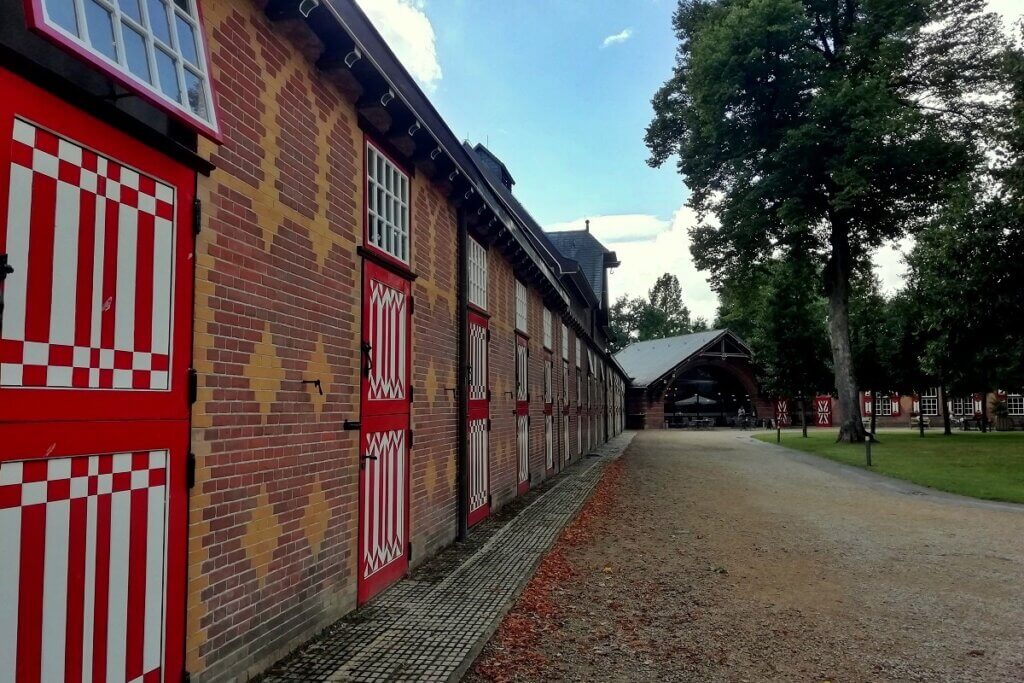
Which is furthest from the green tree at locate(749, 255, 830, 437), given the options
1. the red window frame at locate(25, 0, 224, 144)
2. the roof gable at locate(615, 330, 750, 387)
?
the red window frame at locate(25, 0, 224, 144)

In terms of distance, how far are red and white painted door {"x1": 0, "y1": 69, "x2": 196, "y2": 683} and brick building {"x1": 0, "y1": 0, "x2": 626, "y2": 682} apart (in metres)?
0.01

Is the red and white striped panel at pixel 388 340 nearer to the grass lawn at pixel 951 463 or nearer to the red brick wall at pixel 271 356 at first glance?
the red brick wall at pixel 271 356

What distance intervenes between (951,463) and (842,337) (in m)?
8.41

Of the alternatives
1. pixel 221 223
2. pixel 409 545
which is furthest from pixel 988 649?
pixel 221 223

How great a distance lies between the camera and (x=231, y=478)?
3871 mm

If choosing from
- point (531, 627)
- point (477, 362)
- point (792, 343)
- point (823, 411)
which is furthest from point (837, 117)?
point (823, 411)

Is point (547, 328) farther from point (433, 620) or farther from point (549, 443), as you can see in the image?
point (433, 620)

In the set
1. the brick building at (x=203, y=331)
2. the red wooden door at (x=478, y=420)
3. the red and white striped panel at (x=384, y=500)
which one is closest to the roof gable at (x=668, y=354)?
the red wooden door at (x=478, y=420)

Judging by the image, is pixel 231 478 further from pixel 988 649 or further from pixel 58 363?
pixel 988 649

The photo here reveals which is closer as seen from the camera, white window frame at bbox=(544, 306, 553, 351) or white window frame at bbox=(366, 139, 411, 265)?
white window frame at bbox=(366, 139, 411, 265)

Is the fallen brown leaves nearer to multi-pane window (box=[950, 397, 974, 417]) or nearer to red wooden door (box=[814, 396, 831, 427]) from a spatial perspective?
red wooden door (box=[814, 396, 831, 427])

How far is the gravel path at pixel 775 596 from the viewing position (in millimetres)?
4582

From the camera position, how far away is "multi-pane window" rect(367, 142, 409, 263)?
612cm

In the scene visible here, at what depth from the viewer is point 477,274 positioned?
10.1 meters
